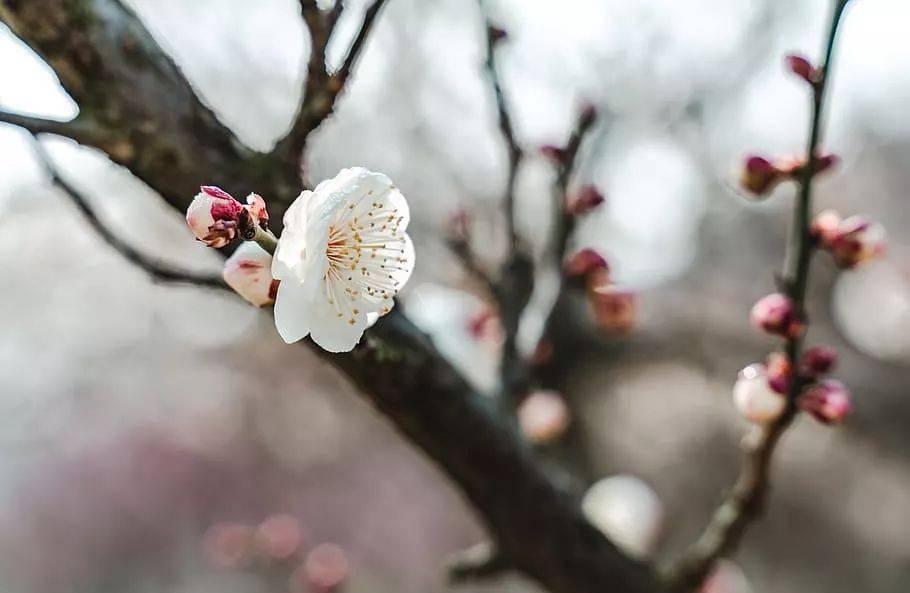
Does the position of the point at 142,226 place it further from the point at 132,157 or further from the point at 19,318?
the point at 132,157

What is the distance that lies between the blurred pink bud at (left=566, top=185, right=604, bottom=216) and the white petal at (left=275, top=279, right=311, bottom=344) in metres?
0.50

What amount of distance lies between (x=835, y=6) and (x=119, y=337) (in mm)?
6399

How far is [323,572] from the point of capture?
5.11 ft

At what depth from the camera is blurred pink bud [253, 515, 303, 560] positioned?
164 cm

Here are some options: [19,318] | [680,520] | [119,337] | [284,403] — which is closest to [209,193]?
[680,520]

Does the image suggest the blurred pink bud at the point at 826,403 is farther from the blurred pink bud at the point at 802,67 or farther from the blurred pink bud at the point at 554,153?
the blurred pink bud at the point at 554,153

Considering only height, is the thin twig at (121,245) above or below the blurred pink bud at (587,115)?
below

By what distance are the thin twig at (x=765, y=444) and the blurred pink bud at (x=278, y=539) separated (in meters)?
0.98

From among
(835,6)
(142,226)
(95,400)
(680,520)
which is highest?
(835,6)

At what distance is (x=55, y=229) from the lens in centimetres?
585

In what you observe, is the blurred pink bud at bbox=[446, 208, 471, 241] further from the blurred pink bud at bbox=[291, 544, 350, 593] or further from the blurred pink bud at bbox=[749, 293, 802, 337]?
the blurred pink bud at bbox=[291, 544, 350, 593]

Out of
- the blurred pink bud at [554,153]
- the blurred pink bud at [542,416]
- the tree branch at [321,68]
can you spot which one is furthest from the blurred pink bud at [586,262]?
the tree branch at [321,68]

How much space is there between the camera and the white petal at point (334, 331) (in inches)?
21.0

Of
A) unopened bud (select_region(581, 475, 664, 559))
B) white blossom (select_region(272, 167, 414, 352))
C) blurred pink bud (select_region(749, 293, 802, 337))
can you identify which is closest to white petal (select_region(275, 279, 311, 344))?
white blossom (select_region(272, 167, 414, 352))
